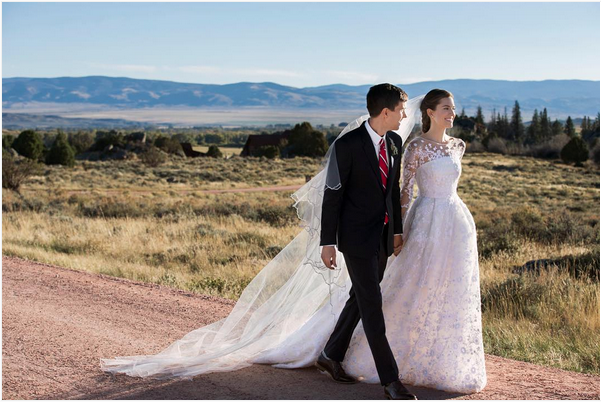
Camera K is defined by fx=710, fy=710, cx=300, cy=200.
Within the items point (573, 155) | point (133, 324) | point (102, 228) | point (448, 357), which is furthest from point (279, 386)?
point (573, 155)

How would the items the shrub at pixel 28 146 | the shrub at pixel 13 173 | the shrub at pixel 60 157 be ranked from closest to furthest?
the shrub at pixel 13 173, the shrub at pixel 60 157, the shrub at pixel 28 146

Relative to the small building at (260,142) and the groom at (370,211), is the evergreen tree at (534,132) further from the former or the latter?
the groom at (370,211)

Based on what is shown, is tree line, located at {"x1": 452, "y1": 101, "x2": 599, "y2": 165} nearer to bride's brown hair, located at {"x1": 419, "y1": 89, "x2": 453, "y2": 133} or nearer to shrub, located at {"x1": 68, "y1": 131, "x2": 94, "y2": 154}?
shrub, located at {"x1": 68, "y1": 131, "x2": 94, "y2": 154}

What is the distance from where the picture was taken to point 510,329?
285 inches

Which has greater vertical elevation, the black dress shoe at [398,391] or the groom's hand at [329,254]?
the groom's hand at [329,254]

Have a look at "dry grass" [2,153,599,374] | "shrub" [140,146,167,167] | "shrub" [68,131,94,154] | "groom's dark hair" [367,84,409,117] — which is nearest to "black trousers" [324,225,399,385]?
"groom's dark hair" [367,84,409,117]

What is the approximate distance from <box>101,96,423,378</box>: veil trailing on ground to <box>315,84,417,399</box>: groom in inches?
17.1

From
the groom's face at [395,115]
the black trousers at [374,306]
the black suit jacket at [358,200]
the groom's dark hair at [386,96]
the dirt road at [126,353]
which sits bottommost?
the dirt road at [126,353]

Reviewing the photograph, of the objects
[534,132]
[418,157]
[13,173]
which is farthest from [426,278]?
[534,132]

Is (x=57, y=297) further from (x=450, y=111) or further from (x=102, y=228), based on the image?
(x=102, y=228)

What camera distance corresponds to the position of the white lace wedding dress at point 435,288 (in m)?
4.98

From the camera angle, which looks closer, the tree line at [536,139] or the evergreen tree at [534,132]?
the tree line at [536,139]

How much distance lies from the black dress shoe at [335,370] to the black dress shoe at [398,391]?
0.46 metres

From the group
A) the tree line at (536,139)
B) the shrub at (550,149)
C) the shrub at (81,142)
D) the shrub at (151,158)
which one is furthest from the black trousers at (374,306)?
the shrub at (81,142)
